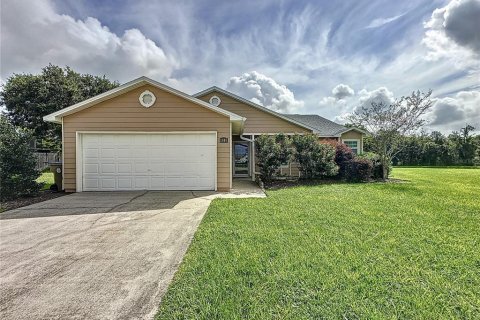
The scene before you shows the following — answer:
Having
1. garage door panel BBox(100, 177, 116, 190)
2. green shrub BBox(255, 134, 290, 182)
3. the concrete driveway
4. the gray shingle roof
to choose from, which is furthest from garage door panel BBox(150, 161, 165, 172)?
the gray shingle roof

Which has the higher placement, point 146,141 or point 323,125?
point 323,125

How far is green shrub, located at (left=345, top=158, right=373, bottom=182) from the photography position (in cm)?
1188

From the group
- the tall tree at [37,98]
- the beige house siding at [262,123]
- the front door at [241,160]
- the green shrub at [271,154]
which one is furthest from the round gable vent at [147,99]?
the tall tree at [37,98]

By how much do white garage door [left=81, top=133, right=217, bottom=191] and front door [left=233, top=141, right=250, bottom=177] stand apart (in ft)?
18.4

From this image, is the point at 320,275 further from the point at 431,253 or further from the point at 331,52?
the point at 331,52

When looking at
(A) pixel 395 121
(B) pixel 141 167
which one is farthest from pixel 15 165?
(A) pixel 395 121

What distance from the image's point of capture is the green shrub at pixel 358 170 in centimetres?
1188

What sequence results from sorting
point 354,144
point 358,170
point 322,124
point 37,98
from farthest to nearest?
point 37,98
point 322,124
point 354,144
point 358,170

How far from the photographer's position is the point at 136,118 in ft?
31.1

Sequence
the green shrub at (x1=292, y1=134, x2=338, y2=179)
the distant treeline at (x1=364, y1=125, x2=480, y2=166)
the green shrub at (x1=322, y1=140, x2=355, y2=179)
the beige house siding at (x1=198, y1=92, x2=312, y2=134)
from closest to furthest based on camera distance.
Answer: the green shrub at (x1=292, y1=134, x2=338, y2=179), the green shrub at (x1=322, y1=140, x2=355, y2=179), the beige house siding at (x1=198, y1=92, x2=312, y2=134), the distant treeline at (x1=364, y1=125, x2=480, y2=166)

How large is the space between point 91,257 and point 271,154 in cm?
839

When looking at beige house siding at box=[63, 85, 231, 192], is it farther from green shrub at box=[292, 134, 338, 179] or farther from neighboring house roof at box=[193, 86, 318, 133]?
neighboring house roof at box=[193, 86, 318, 133]

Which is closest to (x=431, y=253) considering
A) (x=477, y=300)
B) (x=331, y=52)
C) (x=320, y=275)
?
(x=477, y=300)

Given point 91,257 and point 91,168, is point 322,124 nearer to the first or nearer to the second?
point 91,168
